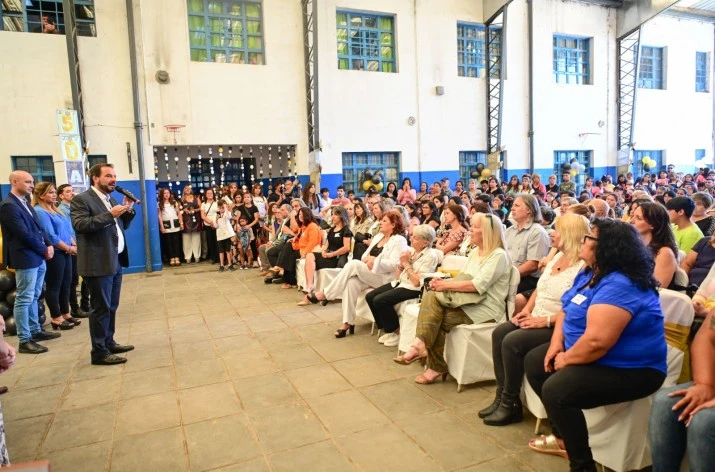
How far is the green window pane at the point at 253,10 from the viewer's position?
9648 millimetres

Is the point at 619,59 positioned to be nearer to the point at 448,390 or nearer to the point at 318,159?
the point at 318,159

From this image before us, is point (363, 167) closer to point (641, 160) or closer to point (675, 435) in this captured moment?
point (641, 160)

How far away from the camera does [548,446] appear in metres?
2.55

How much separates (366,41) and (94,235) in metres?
8.25

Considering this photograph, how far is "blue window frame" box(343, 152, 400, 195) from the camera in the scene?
10.7 meters

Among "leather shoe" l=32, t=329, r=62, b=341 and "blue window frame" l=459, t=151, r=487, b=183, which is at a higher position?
"blue window frame" l=459, t=151, r=487, b=183

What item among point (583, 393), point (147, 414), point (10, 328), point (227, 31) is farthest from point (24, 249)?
point (227, 31)

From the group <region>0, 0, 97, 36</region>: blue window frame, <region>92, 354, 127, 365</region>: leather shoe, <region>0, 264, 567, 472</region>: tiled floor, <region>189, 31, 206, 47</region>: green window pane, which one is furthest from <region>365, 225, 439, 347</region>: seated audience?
<region>0, 0, 97, 36</region>: blue window frame

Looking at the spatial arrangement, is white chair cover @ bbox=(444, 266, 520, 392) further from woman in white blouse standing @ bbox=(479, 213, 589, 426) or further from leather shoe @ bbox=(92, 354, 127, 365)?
leather shoe @ bbox=(92, 354, 127, 365)

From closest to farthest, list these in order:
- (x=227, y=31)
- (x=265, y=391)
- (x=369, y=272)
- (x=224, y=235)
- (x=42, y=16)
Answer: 1. (x=265, y=391)
2. (x=369, y=272)
3. (x=42, y=16)
4. (x=224, y=235)
5. (x=227, y=31)

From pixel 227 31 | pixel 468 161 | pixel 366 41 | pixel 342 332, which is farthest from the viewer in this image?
pixel 468 161

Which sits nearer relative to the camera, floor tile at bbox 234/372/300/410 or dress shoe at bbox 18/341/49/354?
floor tile at bbox 234/372/300/410

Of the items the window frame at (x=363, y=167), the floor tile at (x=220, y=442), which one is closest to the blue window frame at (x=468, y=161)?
the window frame at (x=363, y=167)

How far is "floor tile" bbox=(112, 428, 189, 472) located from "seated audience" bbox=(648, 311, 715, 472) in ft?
7.33
